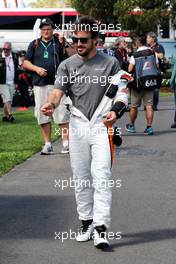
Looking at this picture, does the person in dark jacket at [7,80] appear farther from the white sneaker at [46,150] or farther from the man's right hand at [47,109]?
the man's right hand at [47,109]

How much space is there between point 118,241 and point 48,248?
61cm

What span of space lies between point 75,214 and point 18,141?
6.82 metres

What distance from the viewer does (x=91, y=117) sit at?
6.99 meters

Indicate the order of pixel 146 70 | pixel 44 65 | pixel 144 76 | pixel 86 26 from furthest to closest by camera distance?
pixel 146 70, pixel 144 76, pixel 44 65, pixel 86 26

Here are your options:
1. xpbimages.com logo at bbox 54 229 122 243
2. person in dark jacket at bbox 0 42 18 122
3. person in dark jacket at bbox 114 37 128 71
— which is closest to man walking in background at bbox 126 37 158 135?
person in dark jacket at bbox 114 37 128 71

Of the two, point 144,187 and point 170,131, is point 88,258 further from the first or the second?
point 170,131

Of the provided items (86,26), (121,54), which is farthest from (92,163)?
(121,54)

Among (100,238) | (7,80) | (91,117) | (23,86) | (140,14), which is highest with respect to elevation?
(91,117)

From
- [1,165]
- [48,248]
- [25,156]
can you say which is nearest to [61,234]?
[48,248]

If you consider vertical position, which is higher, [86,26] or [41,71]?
[86,26]

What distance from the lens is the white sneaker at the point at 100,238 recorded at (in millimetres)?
6770

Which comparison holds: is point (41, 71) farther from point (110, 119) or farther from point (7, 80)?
point (7, 80)

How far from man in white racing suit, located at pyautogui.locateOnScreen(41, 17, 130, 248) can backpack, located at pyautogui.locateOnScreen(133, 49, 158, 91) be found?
875 cm

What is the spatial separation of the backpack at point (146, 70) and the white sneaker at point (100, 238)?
908 cm
